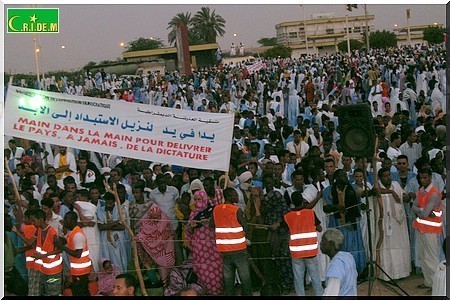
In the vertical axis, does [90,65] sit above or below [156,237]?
above

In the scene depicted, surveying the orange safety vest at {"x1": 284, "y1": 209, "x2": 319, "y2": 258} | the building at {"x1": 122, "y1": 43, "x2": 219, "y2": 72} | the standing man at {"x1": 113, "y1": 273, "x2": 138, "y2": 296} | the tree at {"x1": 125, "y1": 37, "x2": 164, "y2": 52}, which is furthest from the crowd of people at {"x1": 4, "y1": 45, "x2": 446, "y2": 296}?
the building at {"x1": 122, "y1": 43, "x2": 219, "y2": 72}

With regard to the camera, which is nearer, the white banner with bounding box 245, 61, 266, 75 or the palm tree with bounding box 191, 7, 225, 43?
the palm tree with bounding box 191, 7, 225, 43

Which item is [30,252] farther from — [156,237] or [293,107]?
[293,107]

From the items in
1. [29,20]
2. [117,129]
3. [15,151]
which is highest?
[29,20]

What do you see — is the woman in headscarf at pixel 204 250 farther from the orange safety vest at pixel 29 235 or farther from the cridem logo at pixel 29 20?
the cridem logo at pixel 29 20

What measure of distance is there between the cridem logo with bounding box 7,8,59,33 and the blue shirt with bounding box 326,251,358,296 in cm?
600

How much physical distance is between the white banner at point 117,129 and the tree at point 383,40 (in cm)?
2325

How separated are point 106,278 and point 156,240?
0.65 meters

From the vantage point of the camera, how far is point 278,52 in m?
21.8

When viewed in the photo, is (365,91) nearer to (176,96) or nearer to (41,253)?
(176,96)

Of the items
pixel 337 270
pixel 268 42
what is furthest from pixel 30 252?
pixel 268 42

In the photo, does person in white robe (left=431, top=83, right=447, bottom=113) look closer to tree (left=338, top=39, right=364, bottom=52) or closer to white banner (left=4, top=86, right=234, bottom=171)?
white banner (left=4, top=86, right=234, bottom=171)

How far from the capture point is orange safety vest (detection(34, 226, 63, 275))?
656cm

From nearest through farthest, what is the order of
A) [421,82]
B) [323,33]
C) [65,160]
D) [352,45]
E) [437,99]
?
[65,160] → [437,99] → [421,82] → [323,33] → [352,45]
